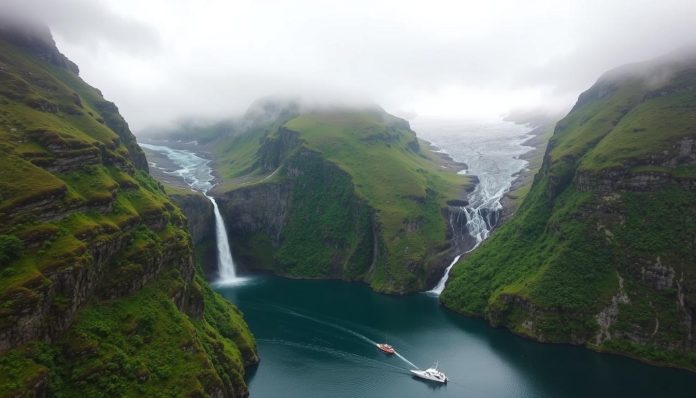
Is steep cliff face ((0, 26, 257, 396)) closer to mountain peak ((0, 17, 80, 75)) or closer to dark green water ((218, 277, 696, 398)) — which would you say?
dark green water ((218, 277, 696, 398))

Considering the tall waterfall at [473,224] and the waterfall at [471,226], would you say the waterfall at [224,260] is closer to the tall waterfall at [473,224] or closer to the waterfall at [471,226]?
the waterfall at [471,226]

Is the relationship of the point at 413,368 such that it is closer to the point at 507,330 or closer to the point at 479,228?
the point at 507,330

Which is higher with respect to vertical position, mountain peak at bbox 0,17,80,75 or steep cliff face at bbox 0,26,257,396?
mountain peak at bbox 0,17,80,75

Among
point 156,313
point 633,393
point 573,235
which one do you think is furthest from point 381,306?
point 156,313

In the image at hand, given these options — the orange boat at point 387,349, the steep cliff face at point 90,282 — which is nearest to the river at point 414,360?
the orange boat at point 387,349

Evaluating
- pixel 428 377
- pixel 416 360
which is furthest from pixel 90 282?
pixel 416 360

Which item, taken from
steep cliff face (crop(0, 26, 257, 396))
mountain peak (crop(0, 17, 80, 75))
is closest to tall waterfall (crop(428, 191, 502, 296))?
steep cliff face (crop(0, 26, 257, 396))
